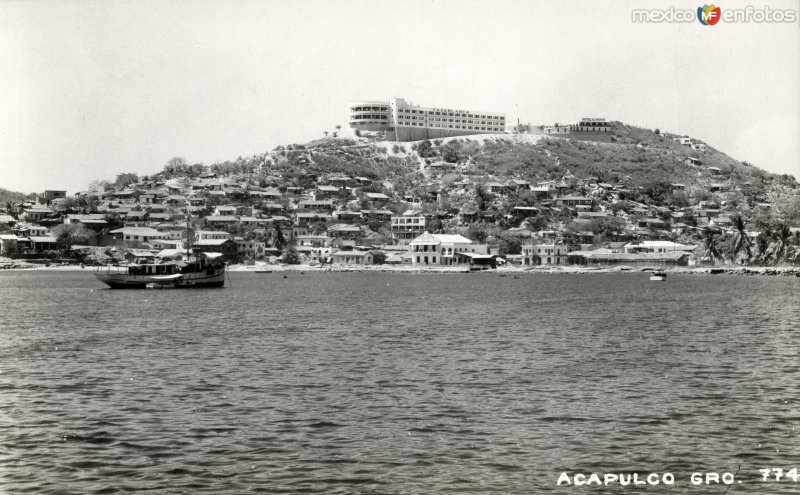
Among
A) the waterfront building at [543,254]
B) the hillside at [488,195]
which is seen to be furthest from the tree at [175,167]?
the waterfront building at [543,254]

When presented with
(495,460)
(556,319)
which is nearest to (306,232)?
(556,319)

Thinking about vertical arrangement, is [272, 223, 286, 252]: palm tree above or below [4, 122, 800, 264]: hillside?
below

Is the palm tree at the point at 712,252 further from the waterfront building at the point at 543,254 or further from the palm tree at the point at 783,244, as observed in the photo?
the waterfront building at the point at 543,254

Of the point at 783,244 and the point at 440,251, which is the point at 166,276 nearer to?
the point at 440,251

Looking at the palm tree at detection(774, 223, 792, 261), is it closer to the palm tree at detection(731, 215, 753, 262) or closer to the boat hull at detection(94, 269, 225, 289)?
the palm tree at detection(731, 215, 753, 262)

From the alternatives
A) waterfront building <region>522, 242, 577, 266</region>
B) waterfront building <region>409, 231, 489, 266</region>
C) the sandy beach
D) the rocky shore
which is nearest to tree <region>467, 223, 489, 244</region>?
waterfront building <region>409, 231, 489, 266</region>

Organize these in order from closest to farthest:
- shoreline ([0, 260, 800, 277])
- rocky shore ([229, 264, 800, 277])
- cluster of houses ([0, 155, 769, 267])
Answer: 1. shoreline ([0, 260, 800, 277])
2. rocky shore ([229, 264, 800, 277])
3. cluster of houses ([0, 155, 769, 267])
